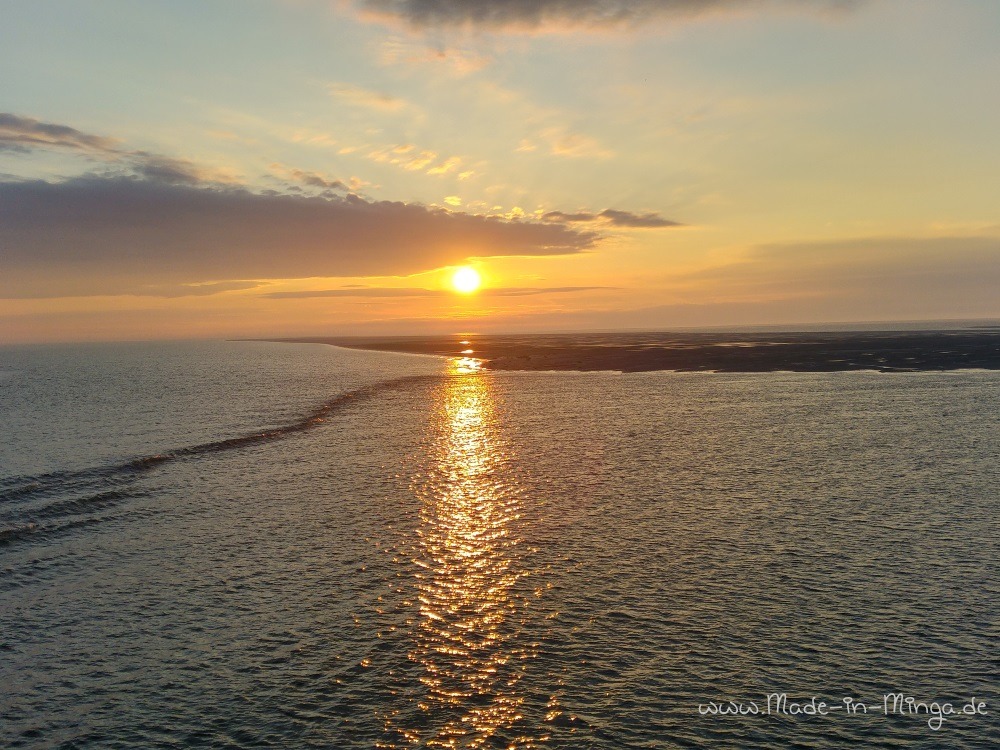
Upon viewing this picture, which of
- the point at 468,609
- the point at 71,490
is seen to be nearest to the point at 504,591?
the point at 468,609

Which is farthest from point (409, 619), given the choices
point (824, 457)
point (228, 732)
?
point (824, 457)

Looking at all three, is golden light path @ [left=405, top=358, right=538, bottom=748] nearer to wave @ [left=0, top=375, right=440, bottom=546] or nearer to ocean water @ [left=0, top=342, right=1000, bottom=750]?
ocean water @ [left=0, top=342, right=1000, bottom=750]

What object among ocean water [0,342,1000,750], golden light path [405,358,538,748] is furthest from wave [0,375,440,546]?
golden light path [405,358,538,748]

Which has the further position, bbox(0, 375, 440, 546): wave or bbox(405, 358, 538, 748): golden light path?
bbox(0, 375, 440, 546): wave

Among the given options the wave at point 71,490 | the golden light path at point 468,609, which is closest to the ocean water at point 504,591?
the golden light path at point 468,609

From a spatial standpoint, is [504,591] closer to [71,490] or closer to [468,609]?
[468,609]

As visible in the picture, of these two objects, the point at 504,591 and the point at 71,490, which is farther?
the point at 71,490
